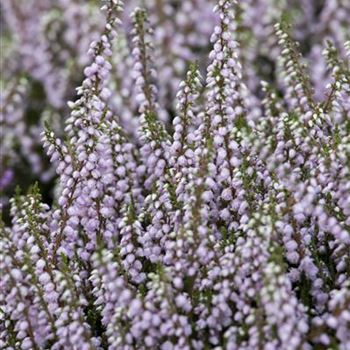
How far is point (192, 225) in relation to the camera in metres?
4.61

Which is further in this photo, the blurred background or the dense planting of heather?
the blurred background

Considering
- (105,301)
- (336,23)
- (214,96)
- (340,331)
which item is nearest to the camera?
(340,331)

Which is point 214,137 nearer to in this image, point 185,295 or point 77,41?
point 185,295

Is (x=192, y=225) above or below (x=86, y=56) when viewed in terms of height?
below

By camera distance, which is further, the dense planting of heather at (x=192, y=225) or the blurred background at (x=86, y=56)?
the blurred background at (x=86, y=56)

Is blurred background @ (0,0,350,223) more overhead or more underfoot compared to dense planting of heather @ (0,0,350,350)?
more overhead

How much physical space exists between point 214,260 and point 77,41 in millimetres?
6121

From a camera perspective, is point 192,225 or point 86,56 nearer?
point 192,225

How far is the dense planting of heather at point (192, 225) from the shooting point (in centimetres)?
449

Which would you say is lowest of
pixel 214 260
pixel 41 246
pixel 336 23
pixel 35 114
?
pixel 214 260

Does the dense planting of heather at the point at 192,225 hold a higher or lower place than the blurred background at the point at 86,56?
lower

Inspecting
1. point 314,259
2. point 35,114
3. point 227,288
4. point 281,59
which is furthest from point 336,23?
point 227,288

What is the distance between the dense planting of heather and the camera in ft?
14.7

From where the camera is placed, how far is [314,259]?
198 inches
